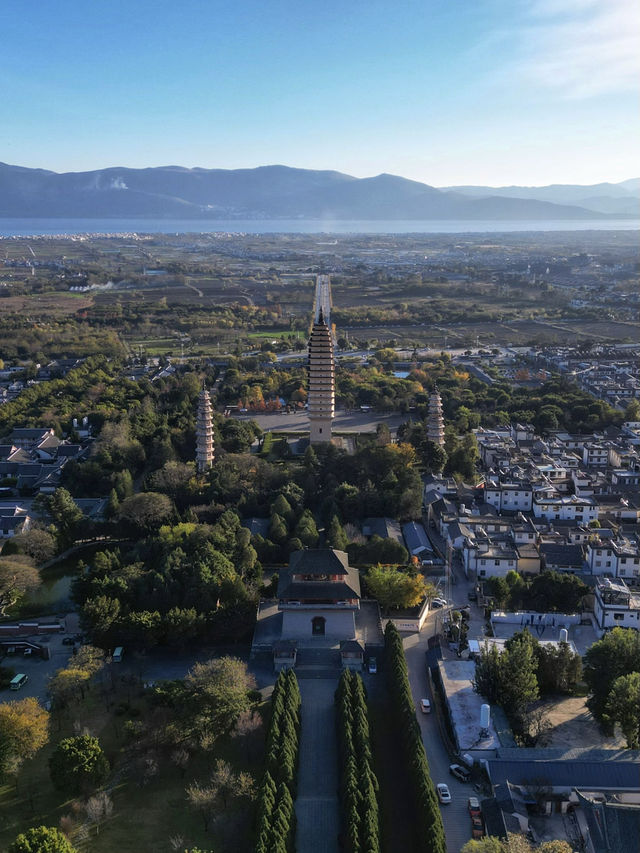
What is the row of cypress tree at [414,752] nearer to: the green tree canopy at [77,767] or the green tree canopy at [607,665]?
the green tree canopy at [607,665]

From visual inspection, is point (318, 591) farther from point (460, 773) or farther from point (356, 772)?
point (460, 773)

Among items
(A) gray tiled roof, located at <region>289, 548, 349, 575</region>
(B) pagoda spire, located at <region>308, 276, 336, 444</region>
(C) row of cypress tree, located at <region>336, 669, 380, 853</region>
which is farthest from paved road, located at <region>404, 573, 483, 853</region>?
(B) pagoda spire, located at <region>308, 276, 336, 444</region>

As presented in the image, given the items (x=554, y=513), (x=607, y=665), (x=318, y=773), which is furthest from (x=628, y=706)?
(x=554, y=513)

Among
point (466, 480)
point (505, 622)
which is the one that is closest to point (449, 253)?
point (466, 480)

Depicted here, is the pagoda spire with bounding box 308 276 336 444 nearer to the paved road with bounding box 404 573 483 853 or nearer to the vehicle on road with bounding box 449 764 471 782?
the paved road with bounding box 404 573 483 853

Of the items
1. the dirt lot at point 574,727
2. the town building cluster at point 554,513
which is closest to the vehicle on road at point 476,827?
the dirt lot at point 574,727

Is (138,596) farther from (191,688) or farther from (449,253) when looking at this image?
(449,253)
